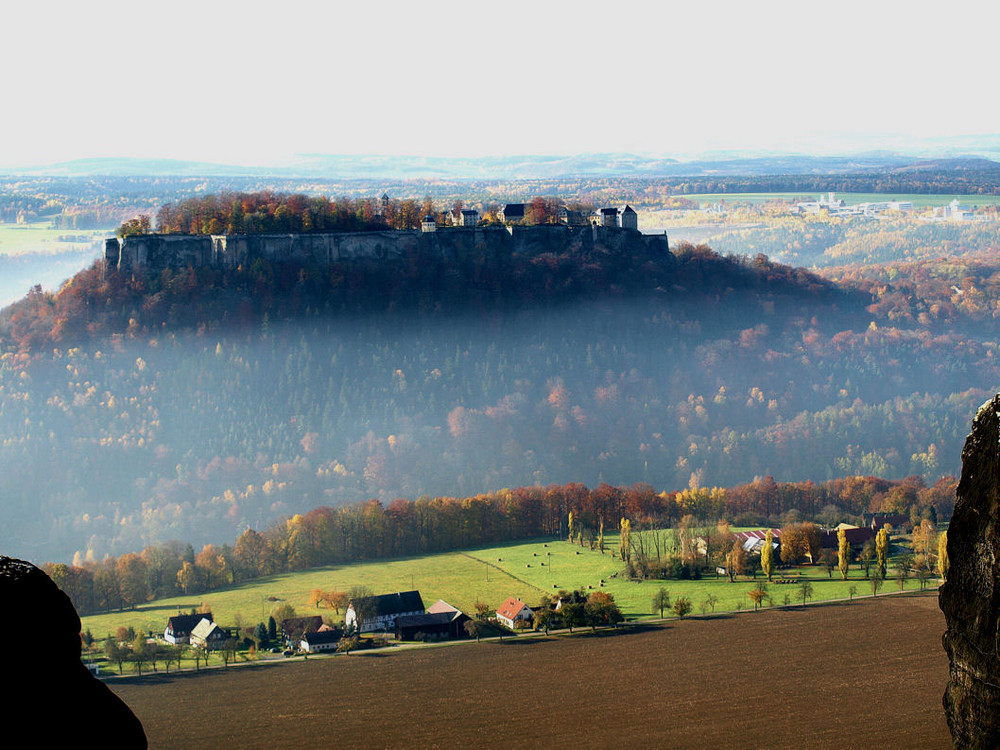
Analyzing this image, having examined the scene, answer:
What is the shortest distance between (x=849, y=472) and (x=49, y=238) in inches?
2455

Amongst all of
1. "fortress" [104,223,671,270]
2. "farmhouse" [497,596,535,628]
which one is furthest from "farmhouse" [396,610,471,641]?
"fortress" [104,223,671,270]

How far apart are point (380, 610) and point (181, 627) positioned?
6.20m

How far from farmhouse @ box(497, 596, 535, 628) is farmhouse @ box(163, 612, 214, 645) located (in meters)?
9.22

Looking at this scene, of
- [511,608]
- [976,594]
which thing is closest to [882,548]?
[511,608]

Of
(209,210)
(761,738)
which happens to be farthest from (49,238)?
Answer: (761,738)

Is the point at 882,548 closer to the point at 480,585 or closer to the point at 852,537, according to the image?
the point at 852,537

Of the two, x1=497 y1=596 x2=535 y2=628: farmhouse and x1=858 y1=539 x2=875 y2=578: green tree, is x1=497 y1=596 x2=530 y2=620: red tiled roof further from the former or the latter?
x1=858 y1=539 x2=875 y2=578: green tree

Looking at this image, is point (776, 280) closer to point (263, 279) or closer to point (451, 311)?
point (451, 311)

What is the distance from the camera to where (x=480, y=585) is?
136 feet

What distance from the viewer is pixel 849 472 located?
5897cm

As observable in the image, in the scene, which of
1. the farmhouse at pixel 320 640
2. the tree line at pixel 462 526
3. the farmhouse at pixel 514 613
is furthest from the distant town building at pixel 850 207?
the farmhouse at pixel 320 640

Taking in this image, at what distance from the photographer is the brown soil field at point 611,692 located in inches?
1021

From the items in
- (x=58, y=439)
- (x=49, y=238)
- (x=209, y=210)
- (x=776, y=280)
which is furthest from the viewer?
(x=49, y=238)

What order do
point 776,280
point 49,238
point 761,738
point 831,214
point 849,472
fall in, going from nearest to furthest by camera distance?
1. point 761,738
2. point 849,472
3. point 776,280
4. point 49,238
5. point 831,214
